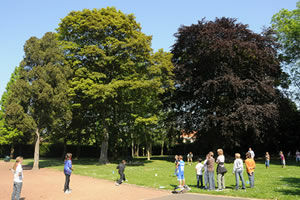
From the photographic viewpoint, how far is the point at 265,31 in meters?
33.1

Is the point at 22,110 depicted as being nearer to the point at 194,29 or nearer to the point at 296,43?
the point at 194,29

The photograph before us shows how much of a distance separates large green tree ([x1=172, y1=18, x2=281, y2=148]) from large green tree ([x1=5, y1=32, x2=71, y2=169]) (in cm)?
1458

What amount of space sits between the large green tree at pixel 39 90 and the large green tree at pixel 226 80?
14.6m

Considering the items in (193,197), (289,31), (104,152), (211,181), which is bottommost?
(193,197)

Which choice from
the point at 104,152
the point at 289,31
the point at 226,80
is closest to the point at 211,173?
the point at 226,80

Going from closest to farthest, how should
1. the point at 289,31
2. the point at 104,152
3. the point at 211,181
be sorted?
1. the point at 211,181
2. the point at 104,152
3. the point at 289,31

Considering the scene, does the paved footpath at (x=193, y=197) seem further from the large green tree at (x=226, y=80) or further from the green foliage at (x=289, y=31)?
the green foliage at (x=289, y=31)

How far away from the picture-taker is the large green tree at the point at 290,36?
113 feet

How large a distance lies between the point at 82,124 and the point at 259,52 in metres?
22.8

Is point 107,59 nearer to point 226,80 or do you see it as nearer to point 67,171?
point 226,80

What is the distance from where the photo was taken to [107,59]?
27.8m

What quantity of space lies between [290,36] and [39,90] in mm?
33059

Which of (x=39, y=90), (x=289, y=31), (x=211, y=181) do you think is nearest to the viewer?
(x=211, y=181)

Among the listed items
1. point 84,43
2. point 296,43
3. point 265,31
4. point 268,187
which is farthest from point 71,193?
point 296,43
